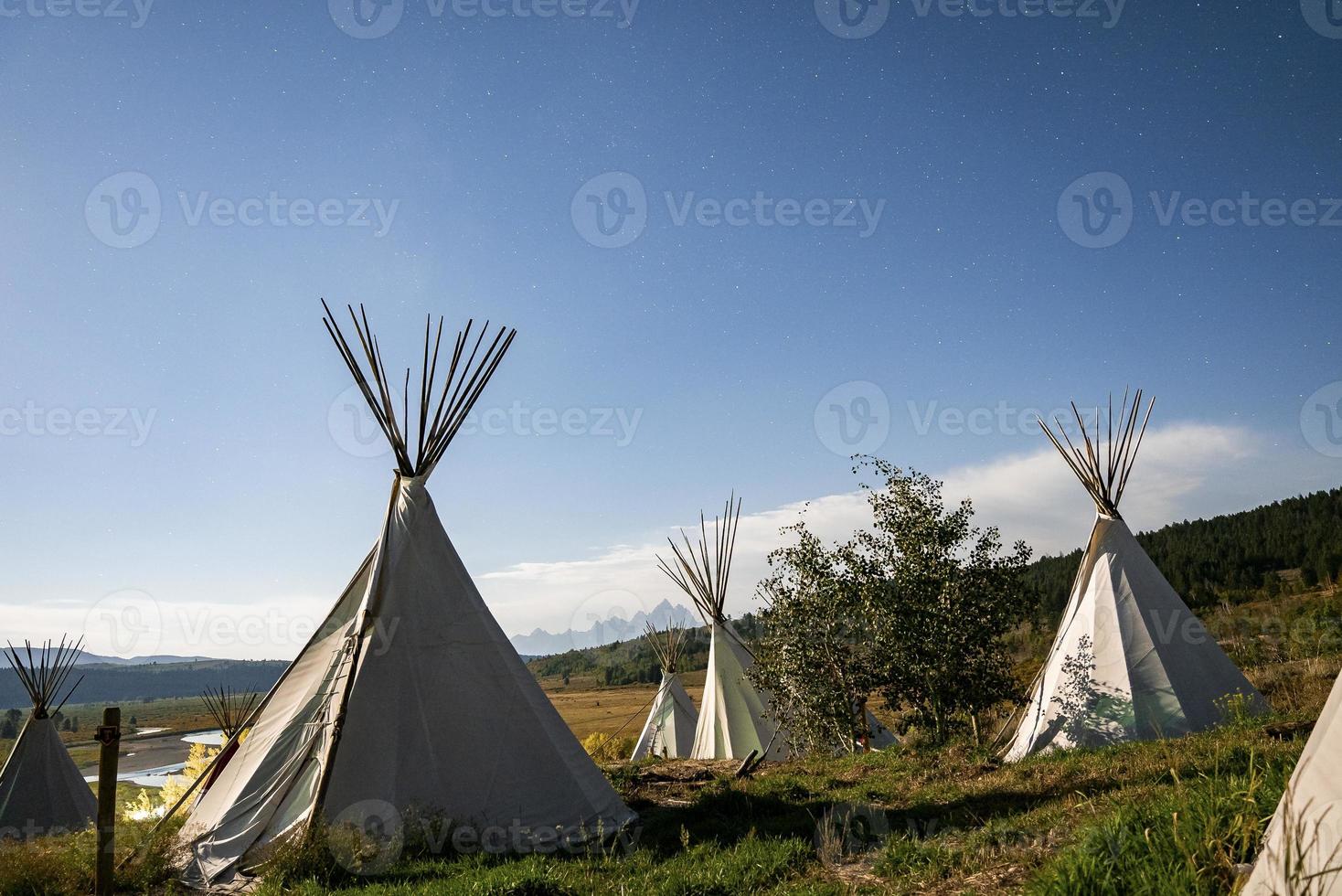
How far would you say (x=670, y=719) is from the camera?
1802cm

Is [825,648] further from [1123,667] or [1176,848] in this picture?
[1176,848]

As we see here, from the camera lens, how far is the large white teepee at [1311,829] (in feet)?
8.07

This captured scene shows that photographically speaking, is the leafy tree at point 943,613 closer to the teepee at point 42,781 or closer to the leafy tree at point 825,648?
the leafy tree at point 825,648

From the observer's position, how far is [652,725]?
1819cm

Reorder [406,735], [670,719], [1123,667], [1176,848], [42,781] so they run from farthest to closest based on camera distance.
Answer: [670,719] → [42,781] → [1123,667] → [406,735] → [1176,848]

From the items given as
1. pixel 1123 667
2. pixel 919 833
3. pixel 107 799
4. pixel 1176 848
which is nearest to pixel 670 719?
pixel 1123 667

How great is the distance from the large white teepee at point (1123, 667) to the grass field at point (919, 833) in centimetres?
95

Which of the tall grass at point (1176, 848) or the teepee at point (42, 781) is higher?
the tall grass at point (1176, 848)

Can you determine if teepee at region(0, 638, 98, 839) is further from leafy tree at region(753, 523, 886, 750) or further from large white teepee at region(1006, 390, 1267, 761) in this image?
large white teepee at region(1006, 390, 1267, 761)

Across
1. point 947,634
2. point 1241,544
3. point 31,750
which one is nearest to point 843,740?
point 947,634

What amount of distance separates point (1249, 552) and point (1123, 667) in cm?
3207

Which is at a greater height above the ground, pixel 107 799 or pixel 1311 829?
pixel 1311 829

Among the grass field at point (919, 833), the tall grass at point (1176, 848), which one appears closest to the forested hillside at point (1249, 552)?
the grass field at point (919, 833)

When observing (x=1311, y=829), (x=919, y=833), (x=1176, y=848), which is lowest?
(x=919, y=833)
